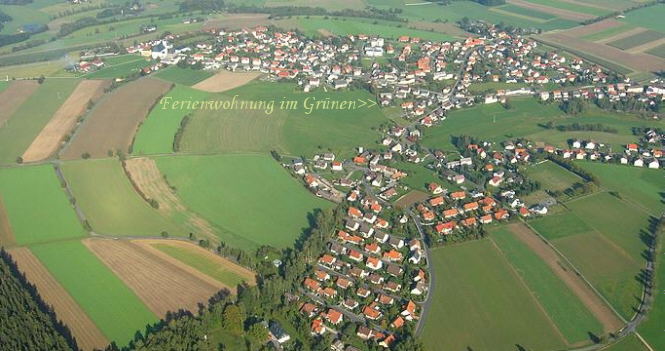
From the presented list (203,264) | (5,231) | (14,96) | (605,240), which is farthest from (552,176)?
(14,96)

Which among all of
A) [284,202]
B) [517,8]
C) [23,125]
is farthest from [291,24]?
[284,202]

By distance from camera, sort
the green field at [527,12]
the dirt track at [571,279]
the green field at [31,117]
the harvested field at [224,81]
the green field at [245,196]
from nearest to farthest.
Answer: the dirt track at [571,279], the green field at [245,196], the green field at [31,117], the harvested field at [224,81], the green field at [527,12]

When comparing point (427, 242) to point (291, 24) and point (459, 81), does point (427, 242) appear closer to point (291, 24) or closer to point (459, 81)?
point (459, 81)

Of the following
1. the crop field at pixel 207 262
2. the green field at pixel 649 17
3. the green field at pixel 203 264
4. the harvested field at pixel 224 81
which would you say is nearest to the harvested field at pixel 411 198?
the crop field at pixel 207 262

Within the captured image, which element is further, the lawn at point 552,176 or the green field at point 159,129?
the green field at point 159,129

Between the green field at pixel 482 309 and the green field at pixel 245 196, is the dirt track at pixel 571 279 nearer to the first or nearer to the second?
the green field at pixel 482 309

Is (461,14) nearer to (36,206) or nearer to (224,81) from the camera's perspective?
(224,81)
